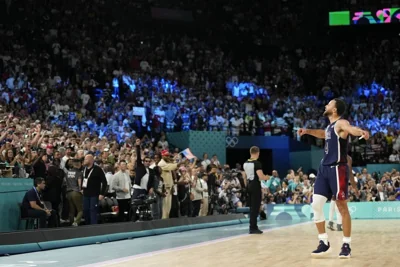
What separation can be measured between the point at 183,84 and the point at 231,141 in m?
3.48

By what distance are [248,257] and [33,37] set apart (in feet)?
72.1

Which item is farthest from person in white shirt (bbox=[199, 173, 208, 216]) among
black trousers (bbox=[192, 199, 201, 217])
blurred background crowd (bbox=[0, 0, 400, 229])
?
black trousers (bbox=[192, 199, 201, 217])

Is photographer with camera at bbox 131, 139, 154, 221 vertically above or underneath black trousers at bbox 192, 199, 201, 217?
above

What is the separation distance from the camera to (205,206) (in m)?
20.6

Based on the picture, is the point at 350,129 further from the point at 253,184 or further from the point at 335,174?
the point at 253,184

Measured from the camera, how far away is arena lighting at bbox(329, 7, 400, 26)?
37.0m

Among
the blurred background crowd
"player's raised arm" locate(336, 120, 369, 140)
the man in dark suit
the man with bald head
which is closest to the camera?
"player's raised arm" locate(336, 120, 369, 140)

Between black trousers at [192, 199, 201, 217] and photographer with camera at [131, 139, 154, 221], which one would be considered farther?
black trousers at [192, 199, 201, 217]

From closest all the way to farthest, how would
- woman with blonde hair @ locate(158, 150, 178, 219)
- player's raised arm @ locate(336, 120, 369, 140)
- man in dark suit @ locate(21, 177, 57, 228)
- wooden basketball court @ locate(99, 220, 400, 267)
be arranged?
wooden basketball court @ locate(99, 220, 400, 267) < player's raised arm @ locate(336, 120, 369, 140) < man in dark suit @ locate(21, 177, 57, 228) < woman with blonde hair @ locate(158, 150, 178, 219)

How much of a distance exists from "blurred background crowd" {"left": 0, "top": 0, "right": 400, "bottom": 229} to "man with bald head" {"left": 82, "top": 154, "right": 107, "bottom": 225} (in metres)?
0.64

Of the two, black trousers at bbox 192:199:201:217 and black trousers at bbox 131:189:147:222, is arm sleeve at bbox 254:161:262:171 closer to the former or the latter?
black trousers at bbox 131:189:147:222

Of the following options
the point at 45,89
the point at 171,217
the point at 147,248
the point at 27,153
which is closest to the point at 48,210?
the point at 27,153

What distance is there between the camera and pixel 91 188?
46.2 ft

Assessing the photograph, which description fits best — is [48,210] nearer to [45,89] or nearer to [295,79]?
[45,89]
